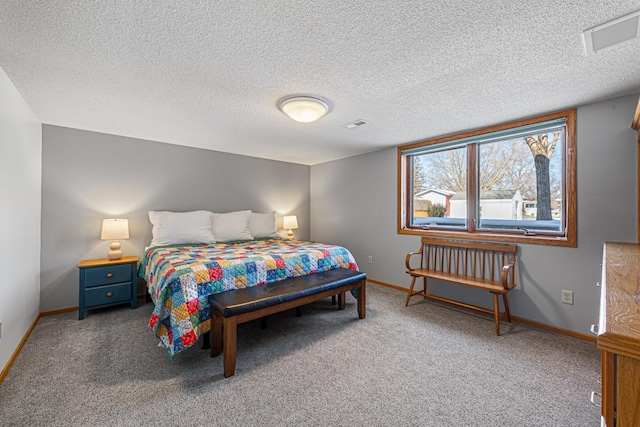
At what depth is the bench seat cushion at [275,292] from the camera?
6.56 ft

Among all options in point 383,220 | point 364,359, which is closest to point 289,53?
point 364,359

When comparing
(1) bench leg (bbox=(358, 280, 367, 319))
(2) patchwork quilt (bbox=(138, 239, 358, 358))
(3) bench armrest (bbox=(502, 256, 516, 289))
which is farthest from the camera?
(1) bench leg (bbox=(358, 280, 367, 319))

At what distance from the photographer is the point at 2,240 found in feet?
6.30

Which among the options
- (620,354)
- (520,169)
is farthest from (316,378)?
(520,169)

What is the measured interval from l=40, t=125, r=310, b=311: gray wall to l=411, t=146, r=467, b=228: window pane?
2808 millimetres

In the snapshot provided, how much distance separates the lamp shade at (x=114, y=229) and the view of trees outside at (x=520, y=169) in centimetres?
411

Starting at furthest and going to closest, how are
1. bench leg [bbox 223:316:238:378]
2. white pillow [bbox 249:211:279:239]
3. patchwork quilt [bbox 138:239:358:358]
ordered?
white pillow [bbox 249:211:279:239] < patchwork quilt [bbox 138:239:358:358] < bench leg [bbox 223:316:238:378]

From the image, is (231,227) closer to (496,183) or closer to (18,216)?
(18,216)

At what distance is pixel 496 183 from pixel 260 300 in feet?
9.76

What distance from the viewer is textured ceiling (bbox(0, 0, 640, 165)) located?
54.3 inches

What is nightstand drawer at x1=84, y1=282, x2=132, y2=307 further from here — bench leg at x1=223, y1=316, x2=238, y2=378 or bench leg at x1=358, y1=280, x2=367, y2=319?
bench leg at x1=358, y1=280, x2=367, y2=319

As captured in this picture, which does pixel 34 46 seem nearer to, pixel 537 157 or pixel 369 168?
pixel 369 168

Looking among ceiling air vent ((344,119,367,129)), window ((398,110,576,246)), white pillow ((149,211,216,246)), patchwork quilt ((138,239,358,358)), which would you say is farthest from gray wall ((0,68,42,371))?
window ((398,110,576,246))

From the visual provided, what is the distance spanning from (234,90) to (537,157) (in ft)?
10.4
